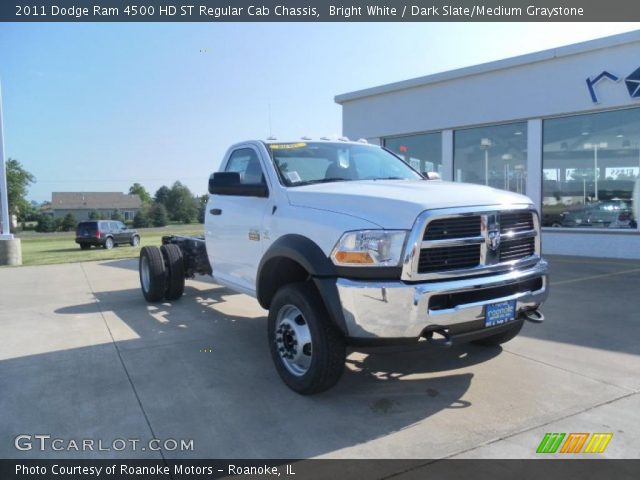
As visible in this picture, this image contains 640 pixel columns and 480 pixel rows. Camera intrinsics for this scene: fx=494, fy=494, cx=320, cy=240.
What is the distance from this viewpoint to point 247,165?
214 inches

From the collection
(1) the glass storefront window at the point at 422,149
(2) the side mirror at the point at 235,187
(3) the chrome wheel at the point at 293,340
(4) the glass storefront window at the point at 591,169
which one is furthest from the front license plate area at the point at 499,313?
(1) the glass storefront window at the point at 422,149

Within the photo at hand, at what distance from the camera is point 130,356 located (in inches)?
199

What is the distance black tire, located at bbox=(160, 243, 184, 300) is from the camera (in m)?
7.43

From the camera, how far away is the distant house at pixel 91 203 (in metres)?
106

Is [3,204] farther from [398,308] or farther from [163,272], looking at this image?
[398,308]

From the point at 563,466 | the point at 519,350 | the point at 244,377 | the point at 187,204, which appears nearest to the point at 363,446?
the point at 563,466

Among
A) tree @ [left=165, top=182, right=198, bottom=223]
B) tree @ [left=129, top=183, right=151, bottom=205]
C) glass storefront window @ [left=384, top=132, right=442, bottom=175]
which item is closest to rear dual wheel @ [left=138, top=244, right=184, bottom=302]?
glass storefront window @ [left=384, top=132, right=442, bottom=175]

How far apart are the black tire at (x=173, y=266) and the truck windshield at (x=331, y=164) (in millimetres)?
3103

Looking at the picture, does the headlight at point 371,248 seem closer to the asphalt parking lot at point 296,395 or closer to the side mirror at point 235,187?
the asphalt parking lot at point 296,395

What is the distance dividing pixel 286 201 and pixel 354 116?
14.5 meters

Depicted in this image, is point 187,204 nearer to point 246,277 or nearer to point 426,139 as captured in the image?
point 426,139

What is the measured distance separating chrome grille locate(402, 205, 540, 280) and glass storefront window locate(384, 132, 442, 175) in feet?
39.4

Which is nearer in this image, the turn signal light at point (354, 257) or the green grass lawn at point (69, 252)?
the turn signal light at point (354, 257)

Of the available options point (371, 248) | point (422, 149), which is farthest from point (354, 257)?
point (422, 149)
